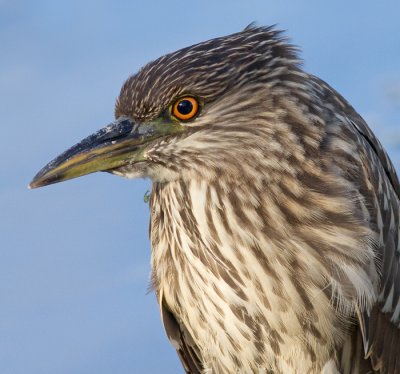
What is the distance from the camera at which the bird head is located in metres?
4.35

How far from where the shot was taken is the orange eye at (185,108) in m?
4.35

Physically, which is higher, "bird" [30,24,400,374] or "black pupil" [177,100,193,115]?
"black pupil" [177,100,193,115]

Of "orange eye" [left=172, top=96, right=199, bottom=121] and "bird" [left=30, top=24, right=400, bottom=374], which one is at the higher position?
"orange eye" [left=172, top=96, right=199, bottom=121]

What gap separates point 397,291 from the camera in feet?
15.8

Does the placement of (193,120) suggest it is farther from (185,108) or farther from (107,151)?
(107,151)

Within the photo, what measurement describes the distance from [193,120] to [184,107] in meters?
A: 0.08

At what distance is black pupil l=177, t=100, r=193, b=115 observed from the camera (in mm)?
4344

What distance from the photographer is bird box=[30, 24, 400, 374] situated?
440 cm

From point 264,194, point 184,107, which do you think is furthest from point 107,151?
point 264,194

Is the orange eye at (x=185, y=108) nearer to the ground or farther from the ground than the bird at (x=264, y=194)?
farther from the ground

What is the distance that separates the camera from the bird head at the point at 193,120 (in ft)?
14.3

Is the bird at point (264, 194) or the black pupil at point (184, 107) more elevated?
the black pupil at point (184, 107)

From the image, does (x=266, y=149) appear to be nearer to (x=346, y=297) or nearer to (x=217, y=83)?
(x=217, y=83)

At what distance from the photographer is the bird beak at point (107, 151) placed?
4434 mm
